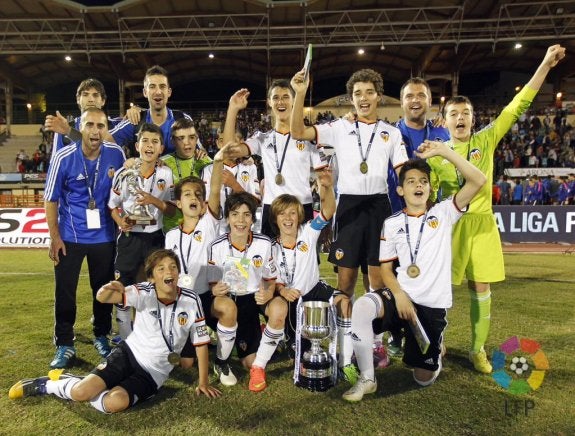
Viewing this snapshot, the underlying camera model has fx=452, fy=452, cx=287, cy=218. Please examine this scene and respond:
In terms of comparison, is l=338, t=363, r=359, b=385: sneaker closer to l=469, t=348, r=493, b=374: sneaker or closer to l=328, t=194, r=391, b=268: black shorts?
l=328, t=194, r=391, b=268: black shorts

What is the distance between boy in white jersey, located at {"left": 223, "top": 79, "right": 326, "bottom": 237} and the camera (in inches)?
160

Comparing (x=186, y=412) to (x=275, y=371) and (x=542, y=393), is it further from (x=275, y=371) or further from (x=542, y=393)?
(x=542, y=393)

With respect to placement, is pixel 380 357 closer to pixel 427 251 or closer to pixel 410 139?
pixel 427 251

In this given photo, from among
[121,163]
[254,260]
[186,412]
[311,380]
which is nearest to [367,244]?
[254,260]

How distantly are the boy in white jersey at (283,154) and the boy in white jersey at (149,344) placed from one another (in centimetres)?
119

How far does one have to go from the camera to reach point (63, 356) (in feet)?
12.6

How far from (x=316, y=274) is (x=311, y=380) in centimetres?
90

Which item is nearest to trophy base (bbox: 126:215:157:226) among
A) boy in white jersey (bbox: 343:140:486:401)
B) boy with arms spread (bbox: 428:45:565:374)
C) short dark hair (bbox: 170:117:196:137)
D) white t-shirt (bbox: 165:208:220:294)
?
white t-shirt (bbox: 165:208:220:294)

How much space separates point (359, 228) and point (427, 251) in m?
0.60

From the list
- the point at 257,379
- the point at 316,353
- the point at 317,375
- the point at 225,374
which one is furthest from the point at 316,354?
the point at 225,374

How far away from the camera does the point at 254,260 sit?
12.3 feet

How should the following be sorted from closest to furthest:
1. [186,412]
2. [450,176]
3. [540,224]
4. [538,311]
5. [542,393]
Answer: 1. [186,412]
2. [542,393]
3. [450,176]
4. [538,311]
5. [540,224]

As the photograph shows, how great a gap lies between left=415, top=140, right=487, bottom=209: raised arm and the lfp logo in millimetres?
1092

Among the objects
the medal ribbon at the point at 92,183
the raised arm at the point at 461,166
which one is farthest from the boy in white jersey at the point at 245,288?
the raised arm at the point at 461,166
